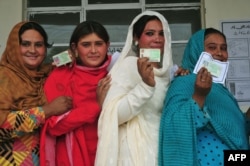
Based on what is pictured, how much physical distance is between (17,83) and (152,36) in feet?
2.55

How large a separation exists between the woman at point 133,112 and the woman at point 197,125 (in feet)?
0.24

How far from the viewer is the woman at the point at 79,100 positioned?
2.19 metres

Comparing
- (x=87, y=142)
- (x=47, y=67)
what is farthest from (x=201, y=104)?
(x=47, y=67)

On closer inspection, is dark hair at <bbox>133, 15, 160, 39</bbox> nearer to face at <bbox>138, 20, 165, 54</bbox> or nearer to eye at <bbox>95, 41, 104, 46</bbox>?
face at <bbox>138, 20, 165, 54</bbox>

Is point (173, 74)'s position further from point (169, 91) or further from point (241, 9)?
point (241, 9)

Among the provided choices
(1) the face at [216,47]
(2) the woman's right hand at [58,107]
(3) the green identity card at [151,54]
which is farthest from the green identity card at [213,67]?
(2) the woman's right hand at [58,107]

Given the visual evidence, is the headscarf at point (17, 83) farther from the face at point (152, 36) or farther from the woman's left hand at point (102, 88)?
the face at point (152, 36)

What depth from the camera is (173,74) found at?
2348mm

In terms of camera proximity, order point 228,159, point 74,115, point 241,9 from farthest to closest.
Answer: point 241,9, point 74,115, point 228,159

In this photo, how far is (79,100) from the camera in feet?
7.47

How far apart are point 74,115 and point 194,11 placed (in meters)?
2.10

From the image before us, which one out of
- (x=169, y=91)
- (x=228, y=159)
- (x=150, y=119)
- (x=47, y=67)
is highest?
(x=47, y=67)

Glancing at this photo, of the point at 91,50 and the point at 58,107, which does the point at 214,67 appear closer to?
the point at 91,50

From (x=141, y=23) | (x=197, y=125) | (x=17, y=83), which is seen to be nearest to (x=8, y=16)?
(x=17, y=83)
